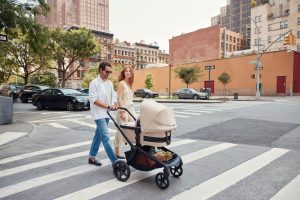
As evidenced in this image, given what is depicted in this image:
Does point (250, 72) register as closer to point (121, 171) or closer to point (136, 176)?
point (136, 176)

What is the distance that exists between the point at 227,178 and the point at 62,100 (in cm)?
1570

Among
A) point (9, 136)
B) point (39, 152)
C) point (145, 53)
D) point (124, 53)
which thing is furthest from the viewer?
point (145, 53)

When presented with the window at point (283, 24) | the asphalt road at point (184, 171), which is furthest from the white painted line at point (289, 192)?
the window at point (283, 24)

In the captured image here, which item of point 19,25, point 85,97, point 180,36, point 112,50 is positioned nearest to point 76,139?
point 19,25

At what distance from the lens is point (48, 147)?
762 centimetres

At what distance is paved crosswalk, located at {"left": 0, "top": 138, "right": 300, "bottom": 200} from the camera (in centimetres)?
433

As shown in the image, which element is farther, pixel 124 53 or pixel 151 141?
pixel 124 53

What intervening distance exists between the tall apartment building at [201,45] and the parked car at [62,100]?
5913 cm

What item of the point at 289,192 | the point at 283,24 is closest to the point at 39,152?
the point at 289,192

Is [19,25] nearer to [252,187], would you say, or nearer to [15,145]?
[15,145]

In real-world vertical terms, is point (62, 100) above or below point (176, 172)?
above

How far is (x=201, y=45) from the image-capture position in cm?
7844

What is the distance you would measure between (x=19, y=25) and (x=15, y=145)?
896 centimetres

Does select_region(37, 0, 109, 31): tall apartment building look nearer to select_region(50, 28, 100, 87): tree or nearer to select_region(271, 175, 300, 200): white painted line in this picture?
select_region(50, 28, 100, 87): tree
